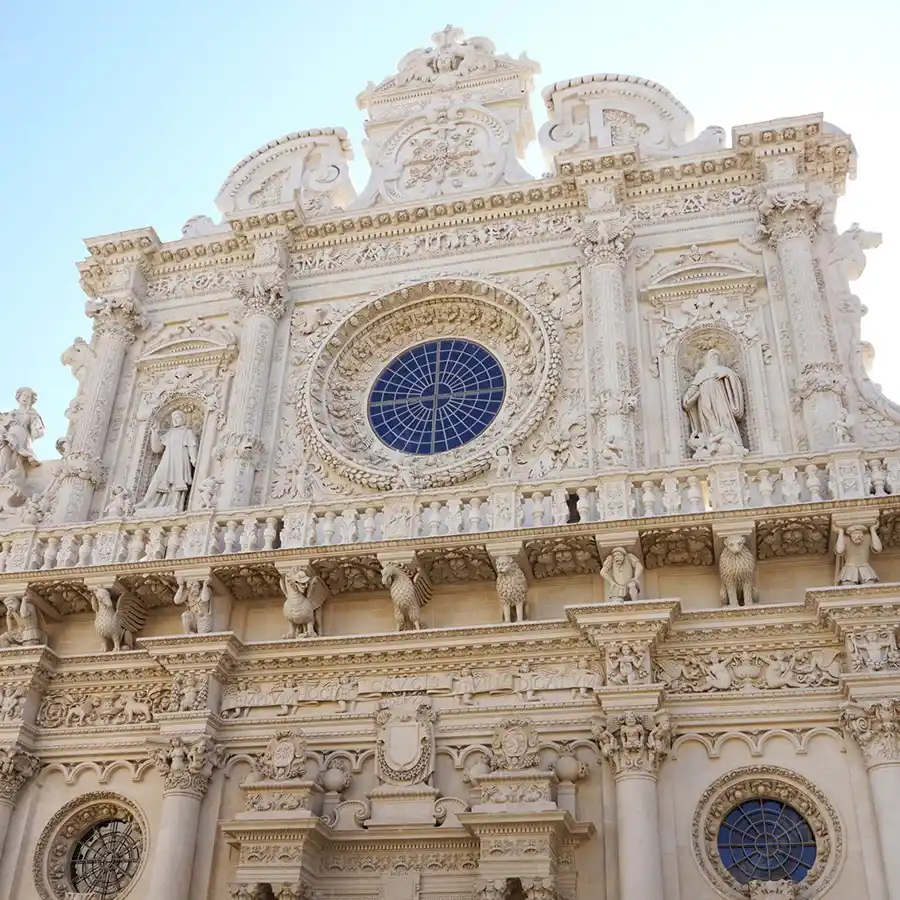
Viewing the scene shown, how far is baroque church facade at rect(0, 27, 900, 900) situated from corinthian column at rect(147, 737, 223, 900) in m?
0.04

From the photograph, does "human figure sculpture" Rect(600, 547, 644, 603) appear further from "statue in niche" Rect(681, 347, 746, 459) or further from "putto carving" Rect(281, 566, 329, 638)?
"putto carving" Rect(281, 566, 329, 638)

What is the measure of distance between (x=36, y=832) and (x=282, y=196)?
9684mm

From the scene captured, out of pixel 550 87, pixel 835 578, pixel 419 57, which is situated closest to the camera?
pixel 835 578

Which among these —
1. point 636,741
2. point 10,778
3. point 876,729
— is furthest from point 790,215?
point 10,778

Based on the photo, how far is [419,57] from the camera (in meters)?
17.8

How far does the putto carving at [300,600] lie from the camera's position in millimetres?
12172

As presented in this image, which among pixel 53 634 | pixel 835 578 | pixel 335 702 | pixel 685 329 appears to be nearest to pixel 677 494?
pixel 835 578

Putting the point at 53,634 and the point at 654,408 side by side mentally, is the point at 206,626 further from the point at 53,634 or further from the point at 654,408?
the point at 654,408

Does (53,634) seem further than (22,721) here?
Yes

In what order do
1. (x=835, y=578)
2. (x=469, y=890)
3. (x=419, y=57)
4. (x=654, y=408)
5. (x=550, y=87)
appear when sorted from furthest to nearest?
1. (x=419, y=57)
2. (x=550, y=87)
3. (x=654, y=408)
4. (x=835, y=578)
5. (x=469, y=890)

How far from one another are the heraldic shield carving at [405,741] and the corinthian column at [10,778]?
13.4ft

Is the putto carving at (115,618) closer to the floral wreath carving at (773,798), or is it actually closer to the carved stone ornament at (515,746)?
the carved stone ornament at (515,746)

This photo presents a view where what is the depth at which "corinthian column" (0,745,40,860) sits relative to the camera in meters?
12.1

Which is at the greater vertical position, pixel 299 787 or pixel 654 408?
pixel 654 408
